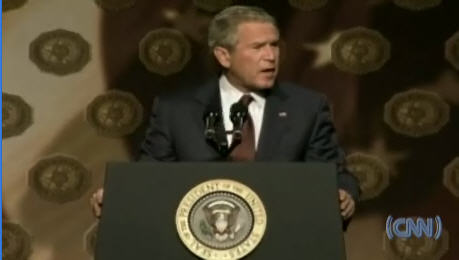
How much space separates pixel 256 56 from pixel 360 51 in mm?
790

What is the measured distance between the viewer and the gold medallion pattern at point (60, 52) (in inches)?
89.5

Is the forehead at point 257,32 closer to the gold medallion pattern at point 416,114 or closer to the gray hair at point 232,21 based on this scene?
the gray hair at point 232,21

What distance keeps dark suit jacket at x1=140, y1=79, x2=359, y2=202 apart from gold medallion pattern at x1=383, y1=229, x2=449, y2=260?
73 centimetres

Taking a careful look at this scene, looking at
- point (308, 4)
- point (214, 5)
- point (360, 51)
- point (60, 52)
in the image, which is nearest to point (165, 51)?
point (214, 5)

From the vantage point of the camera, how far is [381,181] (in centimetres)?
217

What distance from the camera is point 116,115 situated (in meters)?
2.25

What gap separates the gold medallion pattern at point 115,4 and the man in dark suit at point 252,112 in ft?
2.49

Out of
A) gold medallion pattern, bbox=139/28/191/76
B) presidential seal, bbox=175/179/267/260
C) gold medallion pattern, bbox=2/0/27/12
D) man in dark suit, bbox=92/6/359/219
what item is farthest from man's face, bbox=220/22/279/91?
gold medallion pattern, bbox=2/0/27/12

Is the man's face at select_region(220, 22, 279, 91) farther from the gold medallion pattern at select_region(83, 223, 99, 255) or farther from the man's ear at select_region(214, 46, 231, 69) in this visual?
the gold medallion pattern at select_region(83, 223, 99, 255)

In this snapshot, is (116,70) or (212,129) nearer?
(212,129)

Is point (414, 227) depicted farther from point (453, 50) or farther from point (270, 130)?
point (270, 130)

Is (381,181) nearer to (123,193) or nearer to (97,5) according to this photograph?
(97,5)

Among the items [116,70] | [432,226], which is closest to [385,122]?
[432,226]

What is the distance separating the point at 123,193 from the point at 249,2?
1.21 m
